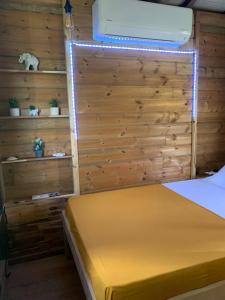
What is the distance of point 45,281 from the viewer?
2.13 m

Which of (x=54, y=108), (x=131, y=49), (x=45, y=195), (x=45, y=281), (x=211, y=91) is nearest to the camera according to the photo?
(x=45, y=281)

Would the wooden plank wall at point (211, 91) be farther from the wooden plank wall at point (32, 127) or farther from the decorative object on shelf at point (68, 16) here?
the wooden plank wall at point (32, 127)

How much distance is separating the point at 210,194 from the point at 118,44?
1.87 m

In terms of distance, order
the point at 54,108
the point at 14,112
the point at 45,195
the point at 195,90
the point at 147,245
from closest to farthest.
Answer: the point at 147,245
the point at 14,112
the point at 54,108
the point at 45,195
the point at 195,90

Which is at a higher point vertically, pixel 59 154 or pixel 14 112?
pixel 14 112

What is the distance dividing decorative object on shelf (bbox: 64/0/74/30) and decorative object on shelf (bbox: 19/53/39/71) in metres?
0.47

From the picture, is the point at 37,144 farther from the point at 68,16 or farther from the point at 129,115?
the point at 68,16

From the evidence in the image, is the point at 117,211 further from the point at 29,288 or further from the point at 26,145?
the point at 26,145

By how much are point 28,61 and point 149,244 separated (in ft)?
6.51

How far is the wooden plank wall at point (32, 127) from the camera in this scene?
2.29m

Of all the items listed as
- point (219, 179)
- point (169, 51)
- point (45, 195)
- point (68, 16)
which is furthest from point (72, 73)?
point (219, 179)

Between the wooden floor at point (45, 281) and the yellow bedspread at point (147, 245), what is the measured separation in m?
0.58

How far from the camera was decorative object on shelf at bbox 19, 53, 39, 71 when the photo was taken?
90.0 inches

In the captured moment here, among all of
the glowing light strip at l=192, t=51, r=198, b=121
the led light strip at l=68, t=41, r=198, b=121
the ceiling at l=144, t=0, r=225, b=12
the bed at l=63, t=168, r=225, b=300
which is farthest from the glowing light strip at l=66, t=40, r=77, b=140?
the glowing light strip at l=192, t=51, r=198, b=121
